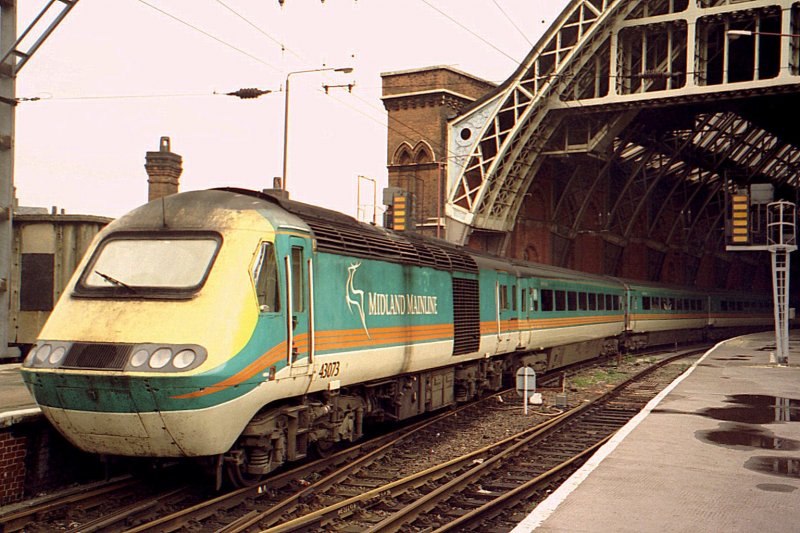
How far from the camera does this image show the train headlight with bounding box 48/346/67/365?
8.51 m

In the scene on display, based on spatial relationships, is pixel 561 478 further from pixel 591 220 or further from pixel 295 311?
pixel 591 220

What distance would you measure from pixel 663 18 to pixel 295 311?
27.7 metres

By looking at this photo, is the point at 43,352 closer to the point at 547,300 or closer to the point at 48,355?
the point at 48,355

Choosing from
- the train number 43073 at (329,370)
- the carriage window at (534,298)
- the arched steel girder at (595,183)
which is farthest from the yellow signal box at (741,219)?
the train number 43073 at (329,370)

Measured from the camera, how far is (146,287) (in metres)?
8.78

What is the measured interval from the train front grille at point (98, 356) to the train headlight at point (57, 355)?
0.30 feet

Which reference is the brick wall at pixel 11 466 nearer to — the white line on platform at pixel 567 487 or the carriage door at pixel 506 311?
the white line on platform at pixel 567 487

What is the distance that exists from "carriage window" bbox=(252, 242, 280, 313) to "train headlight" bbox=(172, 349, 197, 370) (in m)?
1.09

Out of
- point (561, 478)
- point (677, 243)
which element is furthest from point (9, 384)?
point (677, 243)

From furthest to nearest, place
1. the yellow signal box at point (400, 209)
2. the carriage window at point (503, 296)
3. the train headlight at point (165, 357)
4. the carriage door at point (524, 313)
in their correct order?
the yellow signal box at point (400, 209) → the carriage door at point (524, 313) → the carriage window at point (503, 296) → the train headlight at point (165, 357)

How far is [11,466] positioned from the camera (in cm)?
926

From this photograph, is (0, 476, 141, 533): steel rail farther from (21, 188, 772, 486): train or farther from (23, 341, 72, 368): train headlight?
(23, 341, 72, 368): train headlight

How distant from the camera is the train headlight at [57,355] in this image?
27.9 feet

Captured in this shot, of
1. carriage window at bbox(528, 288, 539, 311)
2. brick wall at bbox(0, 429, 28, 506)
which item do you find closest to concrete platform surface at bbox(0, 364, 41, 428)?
brick wall at bbox(0, 429, 28, 506)
